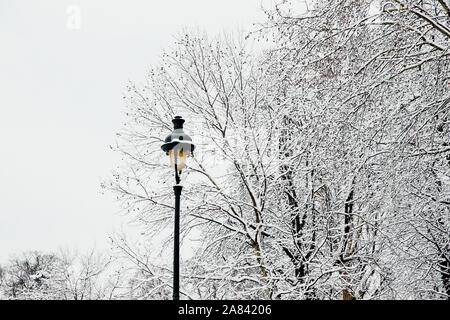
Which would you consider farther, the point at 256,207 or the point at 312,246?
the point at 312,246

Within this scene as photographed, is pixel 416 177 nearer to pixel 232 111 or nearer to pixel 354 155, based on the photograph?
pixel 354 155

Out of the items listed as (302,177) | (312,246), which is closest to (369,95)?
(302,177)

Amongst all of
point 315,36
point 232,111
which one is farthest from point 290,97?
point 232,111

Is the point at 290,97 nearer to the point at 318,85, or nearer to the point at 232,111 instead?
the point at 318,85

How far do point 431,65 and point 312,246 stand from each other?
5852 millimetres

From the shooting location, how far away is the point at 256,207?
10016 millimetres

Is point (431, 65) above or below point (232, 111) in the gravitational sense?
below

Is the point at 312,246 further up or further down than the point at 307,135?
further down

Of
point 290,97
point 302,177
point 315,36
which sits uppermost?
point 315,36

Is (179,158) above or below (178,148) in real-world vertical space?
below
